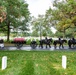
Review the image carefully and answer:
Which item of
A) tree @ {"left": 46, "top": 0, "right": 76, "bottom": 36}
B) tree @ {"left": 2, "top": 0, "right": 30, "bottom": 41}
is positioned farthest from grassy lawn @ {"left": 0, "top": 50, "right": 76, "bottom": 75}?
tree @ {"left": 46, "top": 0, "right": 76, "bottom": 36}


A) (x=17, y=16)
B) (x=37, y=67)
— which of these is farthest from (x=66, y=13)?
(x=37, y=67)

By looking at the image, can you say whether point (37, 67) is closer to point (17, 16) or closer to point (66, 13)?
point (17, 16)

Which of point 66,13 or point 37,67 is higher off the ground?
point 66,13

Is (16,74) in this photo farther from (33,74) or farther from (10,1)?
(10,1)

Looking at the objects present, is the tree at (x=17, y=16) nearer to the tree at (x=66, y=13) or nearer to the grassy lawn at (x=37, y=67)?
the tree at (x=66, y=13)

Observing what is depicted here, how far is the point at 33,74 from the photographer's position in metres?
11.0

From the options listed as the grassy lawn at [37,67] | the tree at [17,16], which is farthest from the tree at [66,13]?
the grassy lawn at [37,67]

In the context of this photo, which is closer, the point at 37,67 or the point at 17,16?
the point at 37,67

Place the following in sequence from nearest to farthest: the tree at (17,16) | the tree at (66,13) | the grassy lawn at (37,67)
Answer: the grassy lawn at (37,67) < the tree at (17,16) < the tree at (66,13)

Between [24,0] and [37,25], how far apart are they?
2095 cm

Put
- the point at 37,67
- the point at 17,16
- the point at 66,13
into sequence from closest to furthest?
the point at 37,67
the point at 17,16
the point at 66,13

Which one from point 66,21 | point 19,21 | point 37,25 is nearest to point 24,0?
point 19,21

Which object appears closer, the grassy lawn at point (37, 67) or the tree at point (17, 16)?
the grassy lawn at point (37, 67)

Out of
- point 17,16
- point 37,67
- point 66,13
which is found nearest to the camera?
point 37,67
